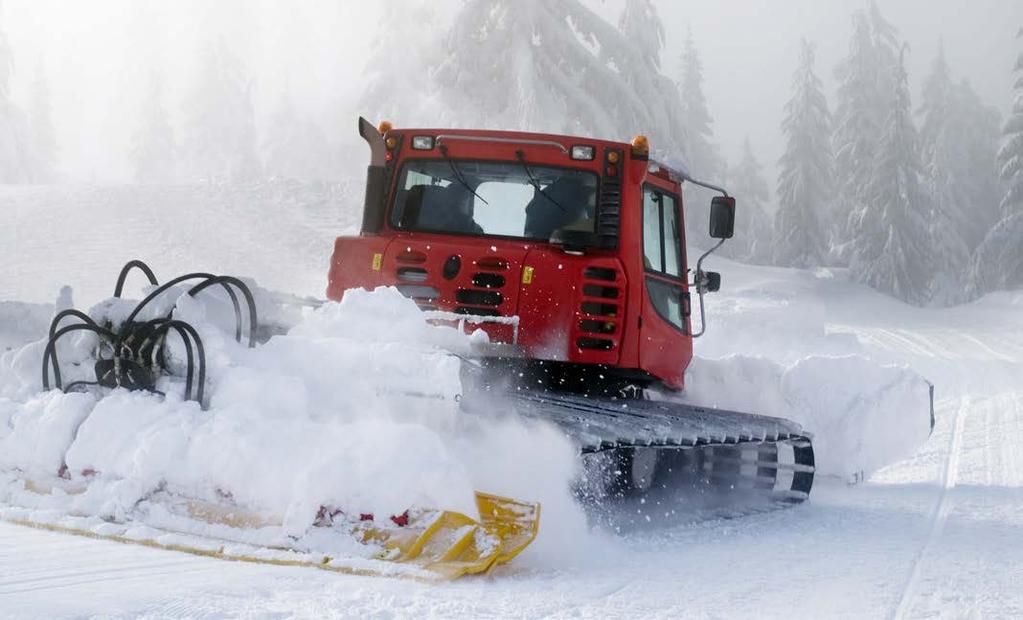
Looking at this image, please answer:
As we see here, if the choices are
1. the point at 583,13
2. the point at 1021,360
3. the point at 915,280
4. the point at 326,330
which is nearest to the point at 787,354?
the point at 1021,360

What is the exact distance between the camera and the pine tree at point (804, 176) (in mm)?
47500

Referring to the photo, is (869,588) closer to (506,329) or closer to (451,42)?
(506,329)

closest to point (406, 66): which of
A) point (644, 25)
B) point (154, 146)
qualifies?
point (644, 25)

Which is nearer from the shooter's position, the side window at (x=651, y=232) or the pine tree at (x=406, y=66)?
the side window at (x=651, y=232)

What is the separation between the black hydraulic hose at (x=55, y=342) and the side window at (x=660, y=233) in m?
3.56

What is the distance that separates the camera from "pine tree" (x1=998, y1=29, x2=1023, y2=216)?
39.0 meters

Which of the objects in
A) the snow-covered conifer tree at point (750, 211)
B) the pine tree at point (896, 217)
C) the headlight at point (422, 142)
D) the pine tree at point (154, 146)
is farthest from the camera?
the pine tree at point (154, 146)

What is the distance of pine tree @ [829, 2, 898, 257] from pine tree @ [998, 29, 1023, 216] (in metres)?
5.61

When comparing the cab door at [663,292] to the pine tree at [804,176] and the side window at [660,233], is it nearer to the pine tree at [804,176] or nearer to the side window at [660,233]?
the side window at [660,233]

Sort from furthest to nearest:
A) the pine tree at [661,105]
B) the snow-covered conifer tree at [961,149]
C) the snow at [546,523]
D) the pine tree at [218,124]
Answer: the pine tree at [218,124] → the snow-covered conifer tree at [961,149] → the pine tree at [661,105] → the snow at [546,523]

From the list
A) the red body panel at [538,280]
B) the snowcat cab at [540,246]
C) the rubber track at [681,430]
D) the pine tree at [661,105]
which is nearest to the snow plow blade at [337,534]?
the rubber track at [681,430]

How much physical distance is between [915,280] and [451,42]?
2240cm

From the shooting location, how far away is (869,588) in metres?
4.82

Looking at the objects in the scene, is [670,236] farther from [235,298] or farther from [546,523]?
[546,523]
